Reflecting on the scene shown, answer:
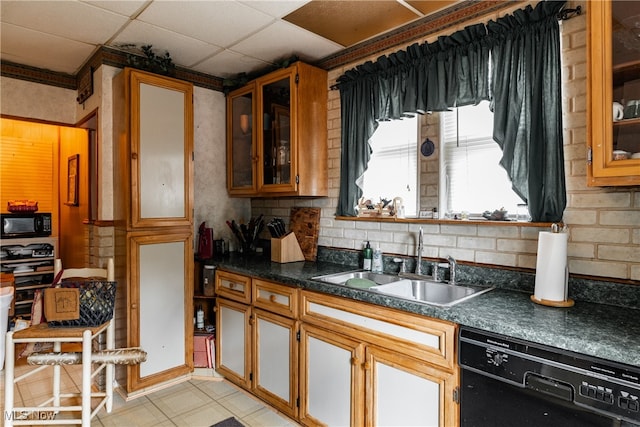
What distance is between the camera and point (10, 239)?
4547 mm

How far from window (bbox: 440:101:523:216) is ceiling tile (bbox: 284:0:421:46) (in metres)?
0.67

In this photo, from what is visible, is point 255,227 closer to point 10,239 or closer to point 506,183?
point 506,183

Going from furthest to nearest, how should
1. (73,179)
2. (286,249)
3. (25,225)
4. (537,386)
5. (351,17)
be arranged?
(25,225), (73,179), (286,249), (351,17), (537,386)

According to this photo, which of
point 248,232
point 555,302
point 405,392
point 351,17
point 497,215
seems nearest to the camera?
point 555,302

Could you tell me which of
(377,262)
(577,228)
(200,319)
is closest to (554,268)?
(577,228)

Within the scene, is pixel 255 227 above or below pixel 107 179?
below

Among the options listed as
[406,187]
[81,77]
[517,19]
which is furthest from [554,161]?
[81,77]

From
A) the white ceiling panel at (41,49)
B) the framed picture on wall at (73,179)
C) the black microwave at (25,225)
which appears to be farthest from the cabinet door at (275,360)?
the black microwave at (25,225)

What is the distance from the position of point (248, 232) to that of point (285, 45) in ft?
5.34

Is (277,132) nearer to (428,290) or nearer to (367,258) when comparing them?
(367,258)

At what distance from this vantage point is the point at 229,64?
3250mm

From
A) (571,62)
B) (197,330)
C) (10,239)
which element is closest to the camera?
(571,62)

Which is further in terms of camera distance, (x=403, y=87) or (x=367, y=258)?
(x=367, y=258)

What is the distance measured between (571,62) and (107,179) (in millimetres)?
3029
